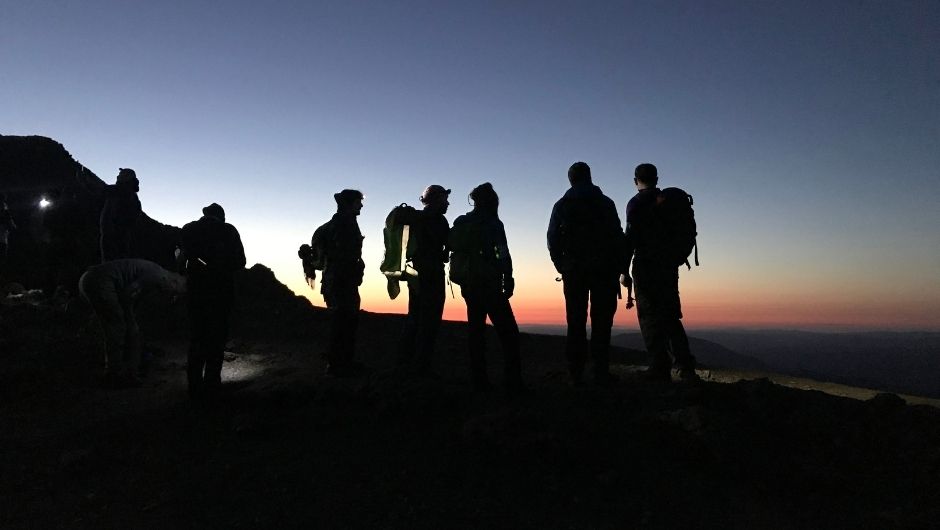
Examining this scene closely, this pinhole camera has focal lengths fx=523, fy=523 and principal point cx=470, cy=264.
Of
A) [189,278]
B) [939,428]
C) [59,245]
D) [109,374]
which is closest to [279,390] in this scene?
[189,278]

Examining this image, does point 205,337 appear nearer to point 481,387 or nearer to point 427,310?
point 427,310

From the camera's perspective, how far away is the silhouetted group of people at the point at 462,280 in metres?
5.49

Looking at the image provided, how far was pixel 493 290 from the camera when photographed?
5434 millimetres

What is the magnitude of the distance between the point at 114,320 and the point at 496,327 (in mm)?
5305

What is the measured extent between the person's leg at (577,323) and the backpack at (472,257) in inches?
33.8

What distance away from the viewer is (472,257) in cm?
545

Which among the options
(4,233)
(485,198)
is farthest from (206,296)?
(4,233)

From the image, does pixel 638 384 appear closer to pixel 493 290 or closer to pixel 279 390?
pixel 493 290

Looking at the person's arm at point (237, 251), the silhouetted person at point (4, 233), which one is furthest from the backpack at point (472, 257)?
the silhouetted person at point (4, 233)

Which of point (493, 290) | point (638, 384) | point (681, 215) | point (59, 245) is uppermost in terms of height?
point (59, 245)

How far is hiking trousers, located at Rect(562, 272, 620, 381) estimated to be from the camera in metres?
5.59

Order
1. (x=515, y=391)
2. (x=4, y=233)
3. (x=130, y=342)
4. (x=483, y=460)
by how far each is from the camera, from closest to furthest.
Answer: (x=483, y=460)
(x=515, y=391)
(x=130, y=342)
(x=4, y=233)

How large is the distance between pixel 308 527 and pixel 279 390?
258 centimetres

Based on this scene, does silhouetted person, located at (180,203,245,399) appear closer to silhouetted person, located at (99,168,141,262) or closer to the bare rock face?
silhouetted person, located at (99,168,141,262)
